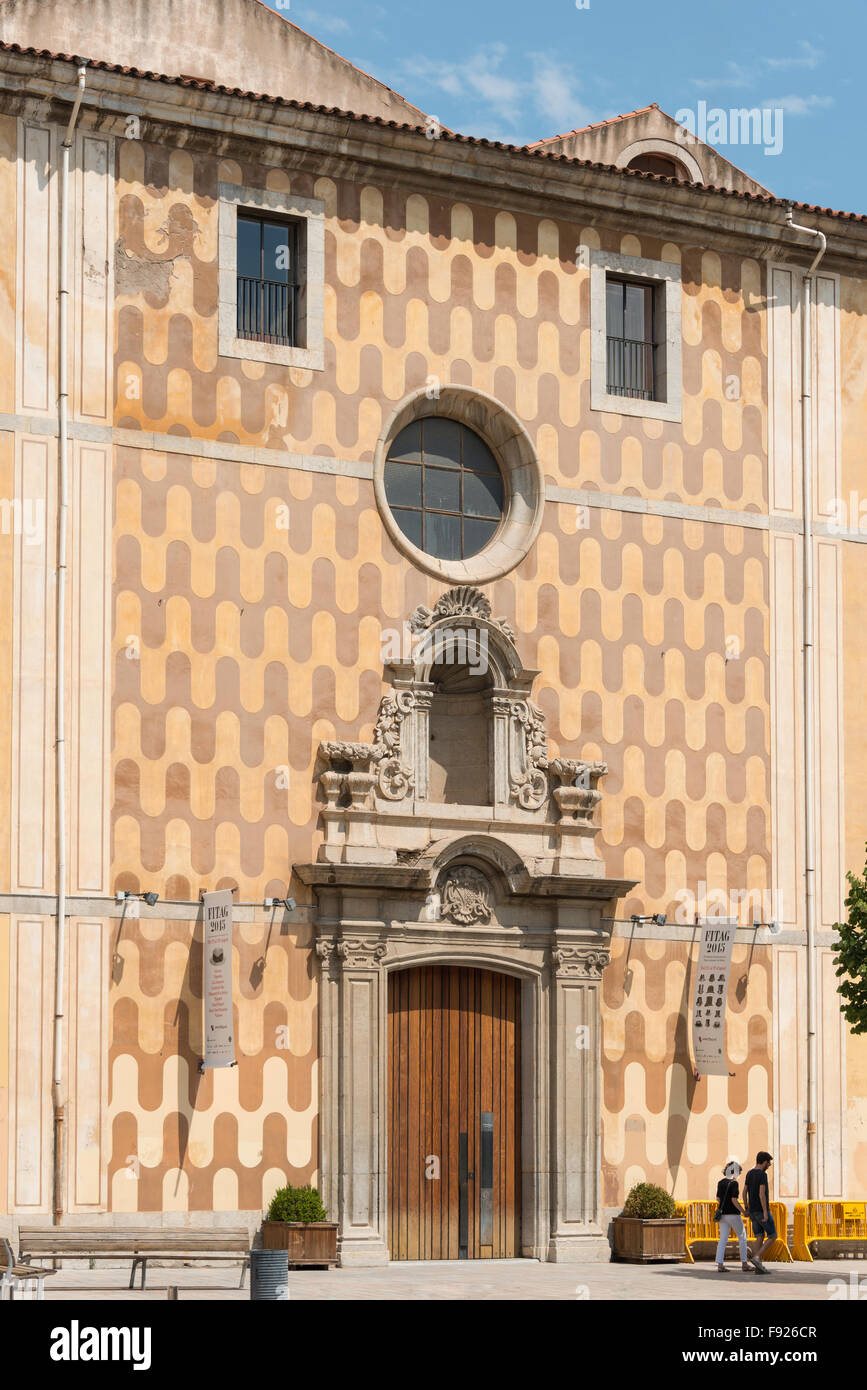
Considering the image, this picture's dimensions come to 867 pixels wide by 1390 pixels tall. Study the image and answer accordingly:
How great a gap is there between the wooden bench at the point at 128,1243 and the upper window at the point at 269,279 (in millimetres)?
10501

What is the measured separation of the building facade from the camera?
24.8m

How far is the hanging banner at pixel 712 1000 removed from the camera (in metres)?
27.6

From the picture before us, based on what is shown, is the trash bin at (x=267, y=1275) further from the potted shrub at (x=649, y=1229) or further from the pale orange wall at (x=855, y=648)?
the pale orange wall at (x=855, y=648)

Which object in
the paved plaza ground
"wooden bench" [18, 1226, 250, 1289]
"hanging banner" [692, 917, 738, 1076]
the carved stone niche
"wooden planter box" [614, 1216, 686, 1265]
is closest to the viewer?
the paved plaza ground

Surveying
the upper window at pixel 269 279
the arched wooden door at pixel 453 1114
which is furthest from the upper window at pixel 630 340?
the arched wooden door at pixel 453 1114

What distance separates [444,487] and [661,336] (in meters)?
3.84

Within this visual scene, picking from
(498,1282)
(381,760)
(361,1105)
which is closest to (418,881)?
(381,760)

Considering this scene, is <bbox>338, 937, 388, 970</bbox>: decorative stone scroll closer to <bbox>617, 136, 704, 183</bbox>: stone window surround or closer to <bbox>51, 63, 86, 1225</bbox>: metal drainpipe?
<bbox>51, 63, 86, 1225</bbox>: metal drainpipe

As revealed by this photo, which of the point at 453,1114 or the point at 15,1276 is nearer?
the point at 15,1276

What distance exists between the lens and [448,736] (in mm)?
27594

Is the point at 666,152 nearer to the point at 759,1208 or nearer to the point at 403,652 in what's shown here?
the point at 403,652

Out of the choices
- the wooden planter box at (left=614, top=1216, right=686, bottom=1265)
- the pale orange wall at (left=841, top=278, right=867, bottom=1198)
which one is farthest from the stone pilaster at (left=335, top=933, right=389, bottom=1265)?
the pale orange wall at (left=841, top=278, right=867, bottom=1198)

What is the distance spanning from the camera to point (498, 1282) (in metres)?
23.0

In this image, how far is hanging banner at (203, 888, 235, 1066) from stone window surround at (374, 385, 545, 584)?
520cm
